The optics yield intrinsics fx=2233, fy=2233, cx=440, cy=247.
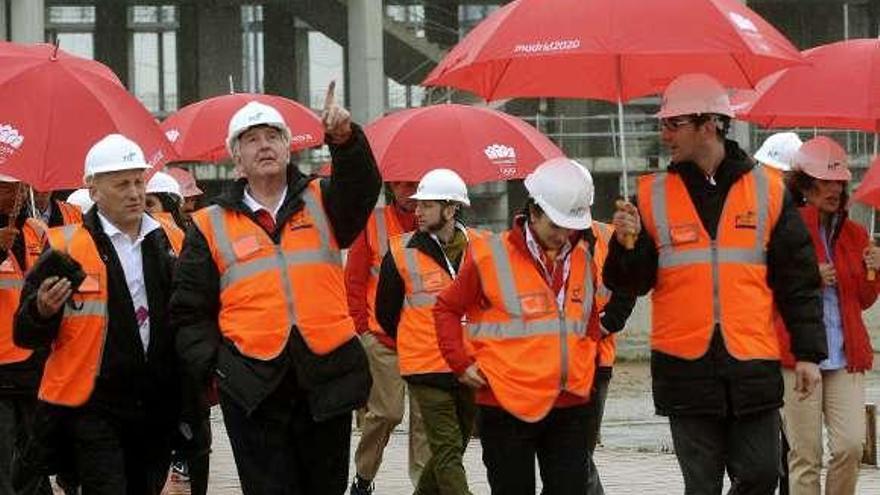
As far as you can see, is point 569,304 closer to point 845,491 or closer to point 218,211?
point 218,211

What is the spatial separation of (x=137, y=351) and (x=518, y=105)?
3550 centimetres

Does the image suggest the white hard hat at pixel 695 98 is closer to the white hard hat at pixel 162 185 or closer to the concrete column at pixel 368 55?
the white hard hat at pixel 162 185

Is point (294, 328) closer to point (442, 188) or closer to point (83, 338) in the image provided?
point (83, 338)

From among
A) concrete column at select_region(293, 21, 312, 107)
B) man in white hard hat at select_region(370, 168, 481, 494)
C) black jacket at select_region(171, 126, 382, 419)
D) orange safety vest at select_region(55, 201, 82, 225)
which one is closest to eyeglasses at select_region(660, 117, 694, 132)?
black jacket at select_region(171, 126, 382, 419)

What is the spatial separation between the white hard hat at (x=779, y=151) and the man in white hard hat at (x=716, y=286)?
3066 millimetres

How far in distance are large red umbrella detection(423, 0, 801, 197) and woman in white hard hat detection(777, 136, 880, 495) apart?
4.18 ft

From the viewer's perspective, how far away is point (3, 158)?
30.7 ft

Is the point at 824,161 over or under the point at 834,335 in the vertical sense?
over

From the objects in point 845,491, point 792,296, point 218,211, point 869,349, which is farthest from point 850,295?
point 218,211

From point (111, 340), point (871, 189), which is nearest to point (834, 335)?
point (871, 189)

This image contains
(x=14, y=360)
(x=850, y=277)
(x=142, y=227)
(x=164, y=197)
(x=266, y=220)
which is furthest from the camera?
(x=164, y=197)

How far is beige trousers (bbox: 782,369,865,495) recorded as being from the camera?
412 inches

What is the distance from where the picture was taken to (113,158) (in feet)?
28.8

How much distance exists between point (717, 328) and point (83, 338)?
8.08 feet
